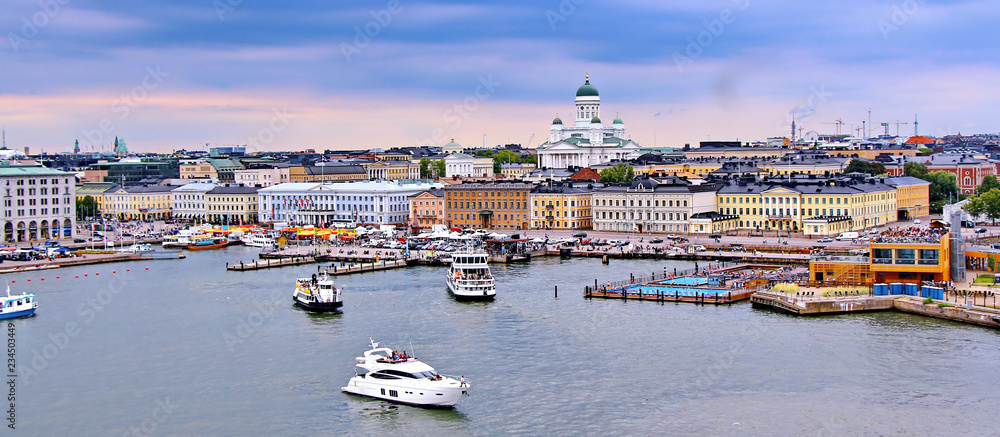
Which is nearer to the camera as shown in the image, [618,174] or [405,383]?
[405,383]

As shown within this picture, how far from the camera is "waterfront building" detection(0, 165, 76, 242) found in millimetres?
53344

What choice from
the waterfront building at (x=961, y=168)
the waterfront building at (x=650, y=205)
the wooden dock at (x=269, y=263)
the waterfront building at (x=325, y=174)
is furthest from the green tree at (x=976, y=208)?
the waterfront building at (x=325, y=174)

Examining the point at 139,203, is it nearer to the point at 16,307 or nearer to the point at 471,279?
the point at 16,307

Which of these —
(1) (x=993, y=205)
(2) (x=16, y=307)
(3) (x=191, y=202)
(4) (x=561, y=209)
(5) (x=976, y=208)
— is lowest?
(2) (x=16, y=307)

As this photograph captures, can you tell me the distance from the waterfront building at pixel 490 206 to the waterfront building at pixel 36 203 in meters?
18.7

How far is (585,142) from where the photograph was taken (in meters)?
93.1

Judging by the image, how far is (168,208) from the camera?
7375 centimetres

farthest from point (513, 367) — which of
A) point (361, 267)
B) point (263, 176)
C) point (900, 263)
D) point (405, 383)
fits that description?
point (263, 176)

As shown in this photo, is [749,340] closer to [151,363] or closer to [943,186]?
[151,363]

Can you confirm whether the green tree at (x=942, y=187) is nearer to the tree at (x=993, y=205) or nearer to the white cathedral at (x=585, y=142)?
the tree at (x=993, y=205)

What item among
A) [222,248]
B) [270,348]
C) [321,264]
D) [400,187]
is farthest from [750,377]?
[400,187]

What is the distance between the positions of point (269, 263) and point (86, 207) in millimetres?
33097

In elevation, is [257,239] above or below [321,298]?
above

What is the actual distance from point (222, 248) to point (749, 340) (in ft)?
111
